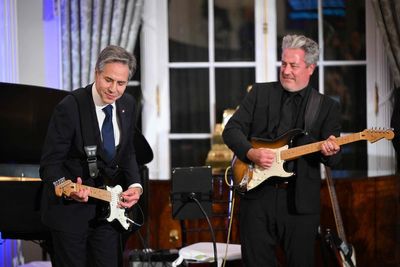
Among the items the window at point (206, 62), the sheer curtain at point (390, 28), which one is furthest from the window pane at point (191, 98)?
the sheer curtain at point (390, 28)

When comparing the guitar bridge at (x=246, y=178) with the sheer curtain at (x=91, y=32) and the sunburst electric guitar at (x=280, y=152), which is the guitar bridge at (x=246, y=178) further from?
the sheer curtain at (x=91, y=32)

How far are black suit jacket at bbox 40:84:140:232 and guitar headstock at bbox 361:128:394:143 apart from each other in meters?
1.29

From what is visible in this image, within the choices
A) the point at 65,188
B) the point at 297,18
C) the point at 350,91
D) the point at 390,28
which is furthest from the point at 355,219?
the point at 65,188

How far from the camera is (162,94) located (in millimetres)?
6266

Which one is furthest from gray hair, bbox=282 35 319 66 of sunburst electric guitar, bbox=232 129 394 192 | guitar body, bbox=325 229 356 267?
guitar body, bbox=325 229 356 267

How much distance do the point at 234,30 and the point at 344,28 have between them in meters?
0.92

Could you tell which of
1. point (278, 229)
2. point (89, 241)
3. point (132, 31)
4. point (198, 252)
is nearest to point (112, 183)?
point (89, 241)

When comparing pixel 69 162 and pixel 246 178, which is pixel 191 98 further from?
pixel 69 162

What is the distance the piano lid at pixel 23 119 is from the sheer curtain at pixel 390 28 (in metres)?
2.65

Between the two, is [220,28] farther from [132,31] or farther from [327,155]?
[327,155]

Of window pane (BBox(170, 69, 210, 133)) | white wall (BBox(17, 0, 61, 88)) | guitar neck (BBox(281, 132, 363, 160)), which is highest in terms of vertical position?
white wall (BBox(17, 0, 61, 88))

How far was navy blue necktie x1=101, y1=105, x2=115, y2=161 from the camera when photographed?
3652 mm

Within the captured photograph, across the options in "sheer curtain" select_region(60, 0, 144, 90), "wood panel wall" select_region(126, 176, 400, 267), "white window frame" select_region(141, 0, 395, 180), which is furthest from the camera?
"white window frame" select_region(141, 0, 395, 180)

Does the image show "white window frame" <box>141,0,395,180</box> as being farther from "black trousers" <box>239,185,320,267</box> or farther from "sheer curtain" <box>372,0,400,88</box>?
"black trousers" <box>239,185,320,267</box>
